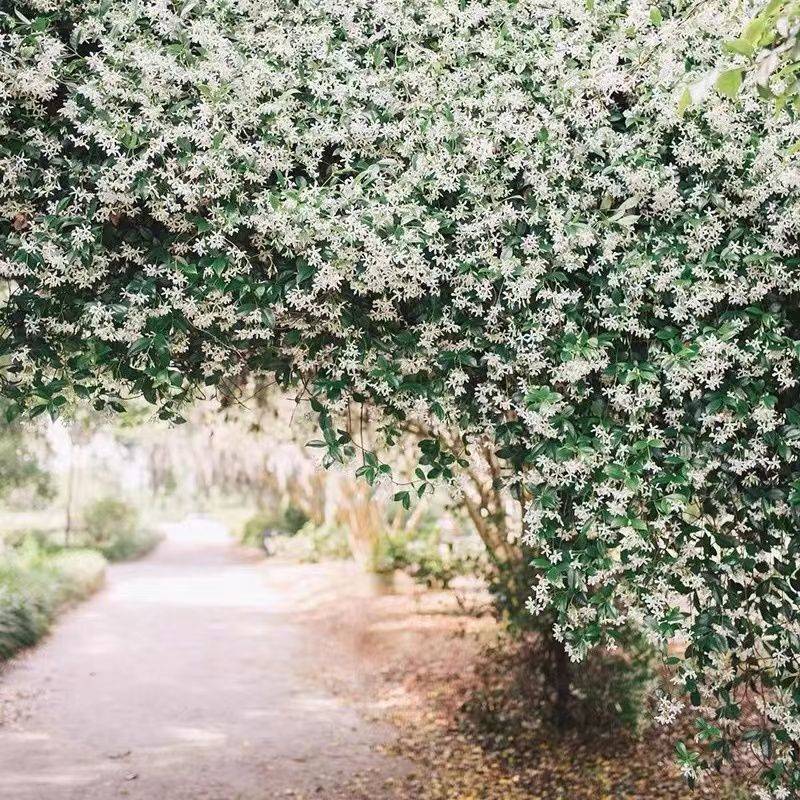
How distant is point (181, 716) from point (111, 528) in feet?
65.3

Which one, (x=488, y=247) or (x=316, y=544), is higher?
(x=488, y=247)

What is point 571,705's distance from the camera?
7.12m

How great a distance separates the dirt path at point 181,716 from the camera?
6.30 meters

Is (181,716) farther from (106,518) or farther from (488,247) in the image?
(106,518)

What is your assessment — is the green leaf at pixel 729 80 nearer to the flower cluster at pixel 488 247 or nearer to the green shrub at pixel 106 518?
the flower cluster at pixel 488 247

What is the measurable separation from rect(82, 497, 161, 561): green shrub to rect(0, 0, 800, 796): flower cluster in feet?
78.3

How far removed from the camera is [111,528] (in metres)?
26.7

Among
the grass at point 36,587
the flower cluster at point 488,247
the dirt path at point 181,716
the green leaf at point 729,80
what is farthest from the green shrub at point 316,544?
the green leaf at point 729,80

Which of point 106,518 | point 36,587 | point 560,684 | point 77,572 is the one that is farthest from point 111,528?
point 560,684

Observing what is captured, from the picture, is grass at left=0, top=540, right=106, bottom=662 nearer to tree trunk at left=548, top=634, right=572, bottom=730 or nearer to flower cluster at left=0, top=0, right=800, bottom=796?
tree trunk at left=548, top=634, right=572, bottom=730

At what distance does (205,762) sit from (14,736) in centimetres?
203

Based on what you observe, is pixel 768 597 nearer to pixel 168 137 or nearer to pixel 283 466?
pixel 168 137

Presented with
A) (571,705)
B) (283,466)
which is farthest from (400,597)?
(571,705)

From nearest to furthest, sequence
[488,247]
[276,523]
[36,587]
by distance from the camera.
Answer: [488,247], [36,587], [276,523]
